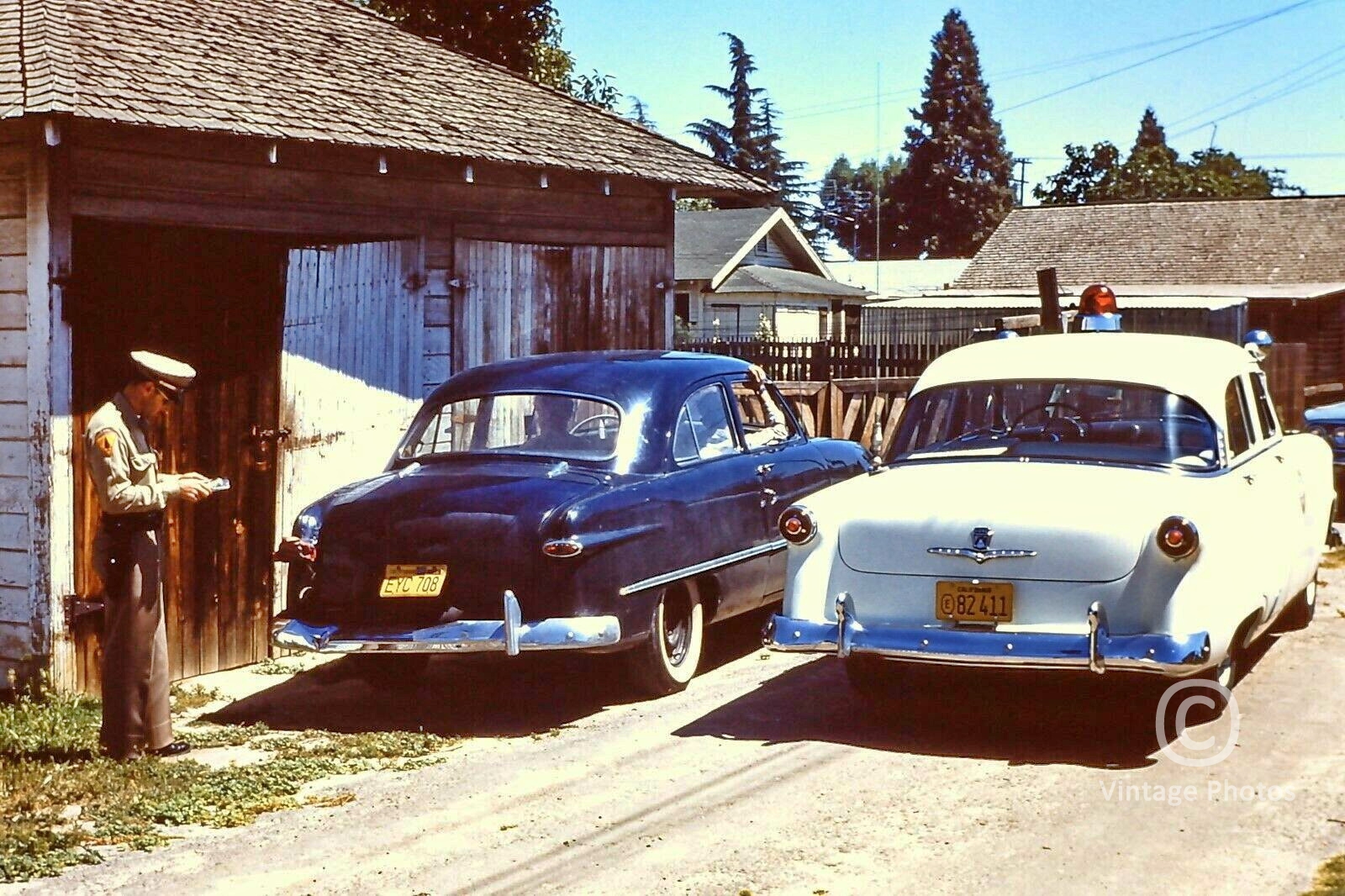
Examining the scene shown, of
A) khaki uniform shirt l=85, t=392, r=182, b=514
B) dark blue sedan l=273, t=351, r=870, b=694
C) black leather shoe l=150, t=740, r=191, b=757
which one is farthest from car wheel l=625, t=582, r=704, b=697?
khaki uniform shirt l=85, t=392, r=182, b=514

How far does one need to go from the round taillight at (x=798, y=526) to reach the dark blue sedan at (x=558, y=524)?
36.9 inches

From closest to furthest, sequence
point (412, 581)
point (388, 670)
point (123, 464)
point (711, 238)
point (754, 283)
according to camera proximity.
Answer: point (123, 464) < point (412, 581) < point (388, 670) < point (754, 283) < point (711, 238)

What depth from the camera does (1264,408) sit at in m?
9.00

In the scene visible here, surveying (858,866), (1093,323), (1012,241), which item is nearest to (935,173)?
(1012,241)

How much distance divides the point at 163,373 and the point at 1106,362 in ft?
14.7

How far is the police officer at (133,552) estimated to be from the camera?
24.2 feet

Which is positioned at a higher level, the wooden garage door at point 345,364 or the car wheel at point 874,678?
the wooden garage door at point 345,364

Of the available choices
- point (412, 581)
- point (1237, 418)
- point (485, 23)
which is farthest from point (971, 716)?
point (485, 23)

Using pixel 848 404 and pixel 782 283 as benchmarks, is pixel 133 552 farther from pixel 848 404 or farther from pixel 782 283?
pixel 782 283

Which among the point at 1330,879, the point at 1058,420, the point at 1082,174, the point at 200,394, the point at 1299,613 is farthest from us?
the point at 1082,174

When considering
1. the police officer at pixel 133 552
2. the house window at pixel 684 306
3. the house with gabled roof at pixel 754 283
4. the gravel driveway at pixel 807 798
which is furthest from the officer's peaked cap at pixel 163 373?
the house window at pixel 684 306

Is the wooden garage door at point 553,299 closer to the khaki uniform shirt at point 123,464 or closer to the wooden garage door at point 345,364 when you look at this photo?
the wooden garage door at point 345,364

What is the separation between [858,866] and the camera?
5.58 meters

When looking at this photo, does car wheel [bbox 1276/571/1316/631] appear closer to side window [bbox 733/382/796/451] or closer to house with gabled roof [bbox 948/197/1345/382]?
side window [bbox 733/382/796/451]
